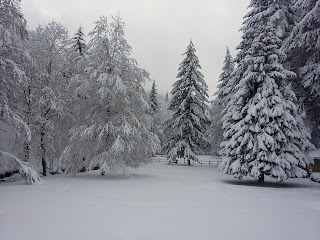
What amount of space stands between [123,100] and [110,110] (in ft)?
4.26

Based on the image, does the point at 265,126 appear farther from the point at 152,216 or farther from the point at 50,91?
the point at 50,91

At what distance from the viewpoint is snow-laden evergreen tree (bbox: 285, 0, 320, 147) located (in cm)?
2116

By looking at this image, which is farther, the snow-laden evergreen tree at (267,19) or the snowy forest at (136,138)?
the snow-laden evergreen tree at (267,19)

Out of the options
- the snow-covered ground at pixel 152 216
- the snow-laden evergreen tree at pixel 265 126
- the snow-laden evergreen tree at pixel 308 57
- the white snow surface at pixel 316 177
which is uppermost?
the snow-laden evergreen tree at pixel 308 57

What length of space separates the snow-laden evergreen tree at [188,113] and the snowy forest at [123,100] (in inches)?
455

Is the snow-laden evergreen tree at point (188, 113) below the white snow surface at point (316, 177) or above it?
above

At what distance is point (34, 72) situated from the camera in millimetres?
25156

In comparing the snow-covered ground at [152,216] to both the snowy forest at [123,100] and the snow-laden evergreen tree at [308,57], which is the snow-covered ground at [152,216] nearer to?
the snowy forest at [123,100]

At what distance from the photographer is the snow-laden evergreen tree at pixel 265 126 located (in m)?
20.2

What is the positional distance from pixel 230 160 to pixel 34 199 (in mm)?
13283

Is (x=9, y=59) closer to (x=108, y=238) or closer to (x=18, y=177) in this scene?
(x=18, y=177)

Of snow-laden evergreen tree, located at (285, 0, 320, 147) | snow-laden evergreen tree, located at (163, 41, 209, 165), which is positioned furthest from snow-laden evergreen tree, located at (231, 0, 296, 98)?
snow-laden evergreen tree, located at (163, 41, 209, 165)

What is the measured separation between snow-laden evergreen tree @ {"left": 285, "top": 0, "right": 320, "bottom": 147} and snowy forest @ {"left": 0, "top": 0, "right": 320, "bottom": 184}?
7cm

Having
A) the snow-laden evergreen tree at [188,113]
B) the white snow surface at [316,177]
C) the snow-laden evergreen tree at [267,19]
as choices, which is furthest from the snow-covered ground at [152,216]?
the snow-laden evergreen tree at [188,113]
